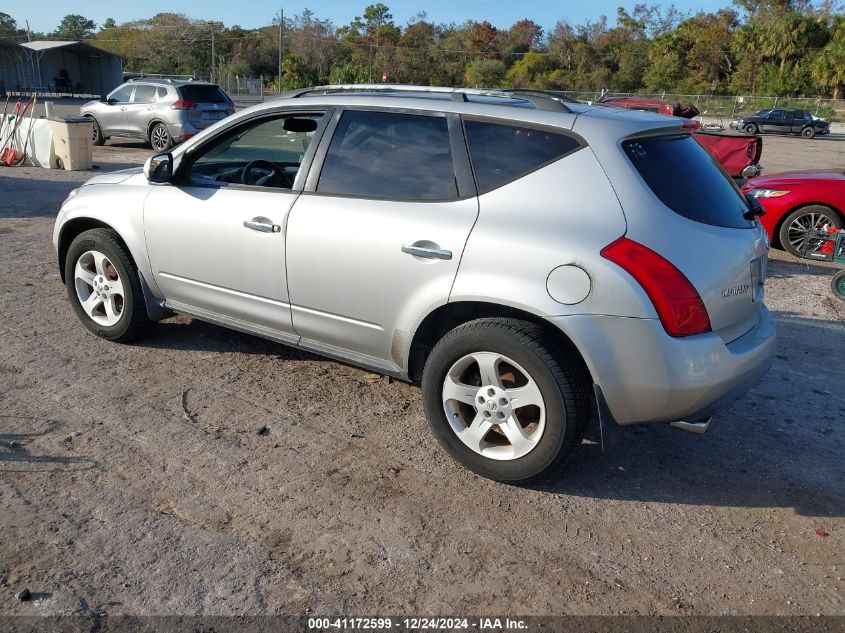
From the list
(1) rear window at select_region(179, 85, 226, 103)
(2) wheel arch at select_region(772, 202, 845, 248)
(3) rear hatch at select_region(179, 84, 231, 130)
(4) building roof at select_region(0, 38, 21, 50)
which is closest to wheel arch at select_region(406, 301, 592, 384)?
(2) wheel arch at select_region(772, 202, 845, 248)

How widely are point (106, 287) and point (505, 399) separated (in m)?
3.08

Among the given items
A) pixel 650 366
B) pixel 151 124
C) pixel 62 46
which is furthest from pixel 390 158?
pixel 62 46

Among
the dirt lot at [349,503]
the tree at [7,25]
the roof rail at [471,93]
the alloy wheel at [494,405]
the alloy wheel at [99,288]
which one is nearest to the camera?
the dirt lot at [349,503]

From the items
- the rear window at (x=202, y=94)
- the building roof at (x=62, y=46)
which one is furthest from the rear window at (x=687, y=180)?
the building roof at (x=62, y=46)

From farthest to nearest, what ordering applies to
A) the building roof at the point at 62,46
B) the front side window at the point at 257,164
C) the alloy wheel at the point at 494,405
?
the building roof at the point at 62,46, the front side window at the point at 257,164, the alloy wheel at the point at 494,405

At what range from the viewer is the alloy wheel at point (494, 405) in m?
3.43

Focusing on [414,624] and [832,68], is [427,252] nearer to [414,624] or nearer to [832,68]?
[414,624]

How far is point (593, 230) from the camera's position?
128 inches

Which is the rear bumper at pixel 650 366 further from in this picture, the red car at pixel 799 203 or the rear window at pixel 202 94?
the rear window at pixel 202 94

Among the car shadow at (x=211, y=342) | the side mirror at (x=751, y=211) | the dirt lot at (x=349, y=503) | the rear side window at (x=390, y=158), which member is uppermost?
the rear side window at (x=390, y=158)

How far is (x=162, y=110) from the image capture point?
55.4 ft

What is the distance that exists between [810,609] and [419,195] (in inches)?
98.2

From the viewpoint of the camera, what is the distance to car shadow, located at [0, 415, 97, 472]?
3.54 metres

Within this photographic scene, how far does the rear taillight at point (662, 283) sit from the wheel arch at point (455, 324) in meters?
0.40
